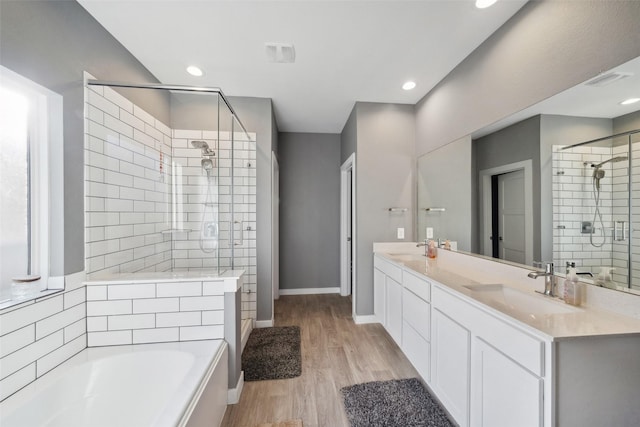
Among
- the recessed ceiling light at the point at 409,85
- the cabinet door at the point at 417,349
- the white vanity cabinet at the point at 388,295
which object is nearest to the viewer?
the cabinet door at the point at 417,349

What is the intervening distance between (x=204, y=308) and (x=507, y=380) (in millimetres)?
1697

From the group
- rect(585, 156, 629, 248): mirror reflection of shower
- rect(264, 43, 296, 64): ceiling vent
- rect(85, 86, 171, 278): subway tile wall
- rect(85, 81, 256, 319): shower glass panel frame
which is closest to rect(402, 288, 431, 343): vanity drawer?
rect(585, 156, 629, 248): mirror reflection of shower

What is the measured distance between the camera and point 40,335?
4.25 ft

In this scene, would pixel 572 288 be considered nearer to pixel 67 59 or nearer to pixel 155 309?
pixel 155 309

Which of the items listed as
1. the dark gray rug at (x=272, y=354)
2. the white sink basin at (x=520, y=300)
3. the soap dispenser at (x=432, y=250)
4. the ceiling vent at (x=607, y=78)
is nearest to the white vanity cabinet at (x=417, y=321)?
the white sink basin at (x=520, y=300)

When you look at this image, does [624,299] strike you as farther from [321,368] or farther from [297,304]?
[297,304]

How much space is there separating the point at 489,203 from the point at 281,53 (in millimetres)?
2036

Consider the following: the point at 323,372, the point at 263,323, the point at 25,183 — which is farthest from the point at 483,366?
the point at 25,183

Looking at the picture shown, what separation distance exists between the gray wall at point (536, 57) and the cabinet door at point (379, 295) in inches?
62.4

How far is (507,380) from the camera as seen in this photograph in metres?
1.10

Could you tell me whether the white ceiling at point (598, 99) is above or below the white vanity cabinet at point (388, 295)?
above

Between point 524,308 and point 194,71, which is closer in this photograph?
point 524,308

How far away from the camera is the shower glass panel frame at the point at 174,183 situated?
1785mm

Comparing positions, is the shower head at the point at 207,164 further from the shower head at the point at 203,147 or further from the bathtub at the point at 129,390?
the bathtub at the point at 129,390
